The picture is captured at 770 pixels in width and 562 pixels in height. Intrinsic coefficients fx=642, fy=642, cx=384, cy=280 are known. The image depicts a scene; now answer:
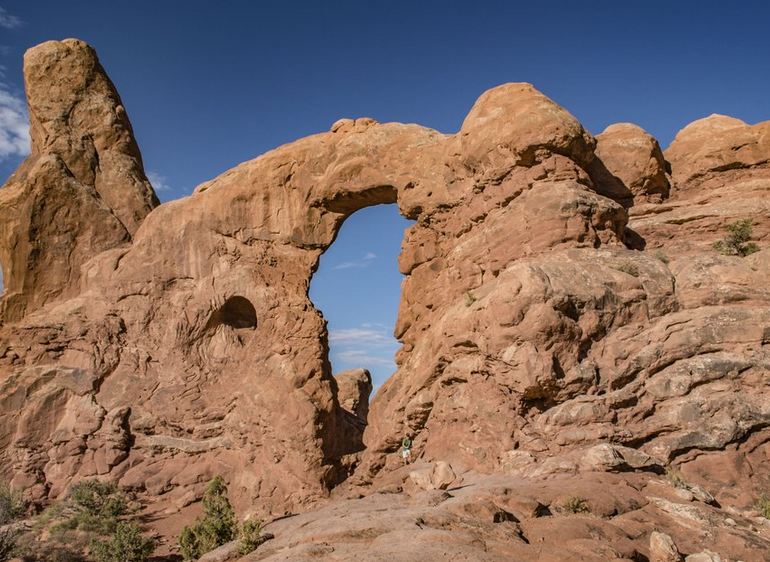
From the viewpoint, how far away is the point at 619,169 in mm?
21109

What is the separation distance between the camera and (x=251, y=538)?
1142 centimetres

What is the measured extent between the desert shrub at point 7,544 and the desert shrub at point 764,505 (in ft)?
55.1

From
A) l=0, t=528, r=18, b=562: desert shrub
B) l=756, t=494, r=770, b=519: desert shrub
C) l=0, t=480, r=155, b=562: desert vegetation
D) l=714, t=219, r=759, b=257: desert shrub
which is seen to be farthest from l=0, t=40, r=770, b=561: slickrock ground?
l=0, t=528, r=18, b=562: desert shrub

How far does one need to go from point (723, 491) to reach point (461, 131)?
12.6m

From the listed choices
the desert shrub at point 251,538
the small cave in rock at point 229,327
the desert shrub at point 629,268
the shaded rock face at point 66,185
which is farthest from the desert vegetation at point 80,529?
the desert shrub at point 629,268

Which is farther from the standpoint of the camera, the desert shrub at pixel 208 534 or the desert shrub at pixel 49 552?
the desert shrub at pixel 49 552

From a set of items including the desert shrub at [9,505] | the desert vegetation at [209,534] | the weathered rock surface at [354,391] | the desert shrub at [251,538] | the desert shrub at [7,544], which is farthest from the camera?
the weathered rock surface at [354,391]

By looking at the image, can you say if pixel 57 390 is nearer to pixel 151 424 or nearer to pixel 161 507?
pixel 151 424

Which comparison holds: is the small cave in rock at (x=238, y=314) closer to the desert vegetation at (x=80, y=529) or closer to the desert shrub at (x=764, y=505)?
the desert vegetation at (x=80, y=529)

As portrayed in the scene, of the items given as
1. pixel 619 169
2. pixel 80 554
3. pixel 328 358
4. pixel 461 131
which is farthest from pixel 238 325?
pixel 619 169

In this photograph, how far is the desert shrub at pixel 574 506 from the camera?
1075 cm

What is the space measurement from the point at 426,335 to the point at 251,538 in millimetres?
9383

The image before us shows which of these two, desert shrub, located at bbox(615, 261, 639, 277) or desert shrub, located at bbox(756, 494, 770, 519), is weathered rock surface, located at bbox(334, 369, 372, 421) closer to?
desert shrub, located at bbox(615, 261, 639, 277)

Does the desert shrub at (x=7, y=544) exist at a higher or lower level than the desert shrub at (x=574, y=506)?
lower
